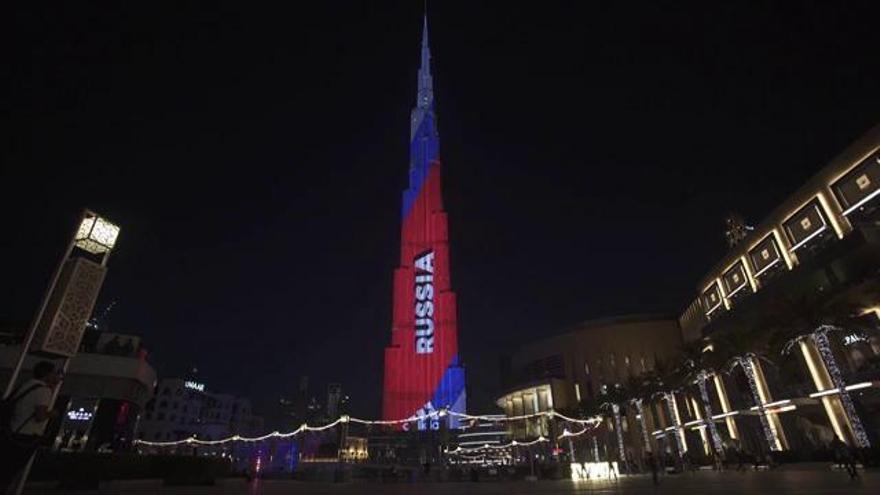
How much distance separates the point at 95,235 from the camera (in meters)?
10.4

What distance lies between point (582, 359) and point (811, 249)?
49.7 meters

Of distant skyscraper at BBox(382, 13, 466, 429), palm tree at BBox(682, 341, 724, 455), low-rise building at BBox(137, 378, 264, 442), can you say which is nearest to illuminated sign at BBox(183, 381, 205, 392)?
low-rise building at BBox(137, 378, 264, 442)

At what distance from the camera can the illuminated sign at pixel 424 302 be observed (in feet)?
269

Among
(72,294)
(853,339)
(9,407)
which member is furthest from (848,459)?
(853,339)

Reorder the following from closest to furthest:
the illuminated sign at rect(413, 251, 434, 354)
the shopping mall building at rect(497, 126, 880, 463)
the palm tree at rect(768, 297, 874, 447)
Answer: the palm tree at rect(768, 297, 874, 447) → the shopping mall building at rect(497, 126, 880, 463) → the illuminated sign at rect(413, 251, 434, 354)

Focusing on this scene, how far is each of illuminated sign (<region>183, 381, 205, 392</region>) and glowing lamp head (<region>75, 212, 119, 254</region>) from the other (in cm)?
11121

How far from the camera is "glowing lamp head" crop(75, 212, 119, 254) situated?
1022 cm

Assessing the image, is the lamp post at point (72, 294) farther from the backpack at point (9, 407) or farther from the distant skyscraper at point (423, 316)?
the distant skyscraper at point (423, 316)

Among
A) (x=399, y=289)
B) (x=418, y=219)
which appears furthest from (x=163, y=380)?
(x=418, y=219)

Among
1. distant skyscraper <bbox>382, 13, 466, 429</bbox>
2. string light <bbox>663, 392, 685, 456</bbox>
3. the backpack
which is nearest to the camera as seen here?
the backpack

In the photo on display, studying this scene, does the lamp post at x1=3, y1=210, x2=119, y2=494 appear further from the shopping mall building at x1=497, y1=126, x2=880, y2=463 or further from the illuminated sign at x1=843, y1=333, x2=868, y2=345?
the illuminated sign at x1=843, y1=333, x2=868, y2=345

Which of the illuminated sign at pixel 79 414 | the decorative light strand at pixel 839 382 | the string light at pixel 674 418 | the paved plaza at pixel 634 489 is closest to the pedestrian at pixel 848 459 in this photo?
the paved plaza at pixel 634 489

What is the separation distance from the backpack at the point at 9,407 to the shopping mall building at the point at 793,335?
1591 inches

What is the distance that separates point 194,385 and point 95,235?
115289 mm
